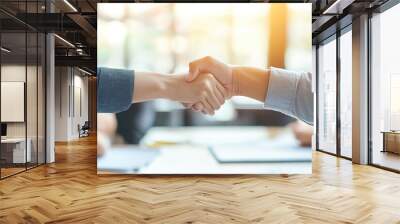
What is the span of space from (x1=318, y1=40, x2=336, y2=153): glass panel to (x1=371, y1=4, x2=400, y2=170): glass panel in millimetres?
2053

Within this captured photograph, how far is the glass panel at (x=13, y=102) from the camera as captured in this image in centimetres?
643

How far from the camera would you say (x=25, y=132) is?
7281mm

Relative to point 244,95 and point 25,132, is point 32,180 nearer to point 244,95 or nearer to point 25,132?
point 25,132

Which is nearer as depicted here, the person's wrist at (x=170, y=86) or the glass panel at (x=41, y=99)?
the person's wrist at (x=170, y=86)

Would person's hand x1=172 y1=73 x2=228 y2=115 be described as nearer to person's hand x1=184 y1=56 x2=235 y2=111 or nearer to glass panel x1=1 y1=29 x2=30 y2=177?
person's hand x1=184 y1=56 x2=235 y2=111


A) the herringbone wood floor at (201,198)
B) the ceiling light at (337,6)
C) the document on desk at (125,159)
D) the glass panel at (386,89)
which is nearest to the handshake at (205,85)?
the document on desk at (125,159)

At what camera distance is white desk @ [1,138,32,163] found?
266 inches

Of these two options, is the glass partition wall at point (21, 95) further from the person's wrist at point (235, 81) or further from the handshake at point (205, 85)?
the person's wrist at point (235, 81)

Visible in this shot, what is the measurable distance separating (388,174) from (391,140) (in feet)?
2.58

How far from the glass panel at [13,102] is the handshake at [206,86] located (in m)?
2.86

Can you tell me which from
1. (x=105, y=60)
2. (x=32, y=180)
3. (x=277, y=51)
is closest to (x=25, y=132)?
(x=32, y=180)

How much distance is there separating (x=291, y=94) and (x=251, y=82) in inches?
28.6

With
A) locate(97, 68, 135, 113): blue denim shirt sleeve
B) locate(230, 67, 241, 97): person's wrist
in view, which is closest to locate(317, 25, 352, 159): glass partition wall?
locate(230, 67, 241, 97): person's wrist

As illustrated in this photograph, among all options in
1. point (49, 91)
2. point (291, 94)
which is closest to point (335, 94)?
point (291, 94)
